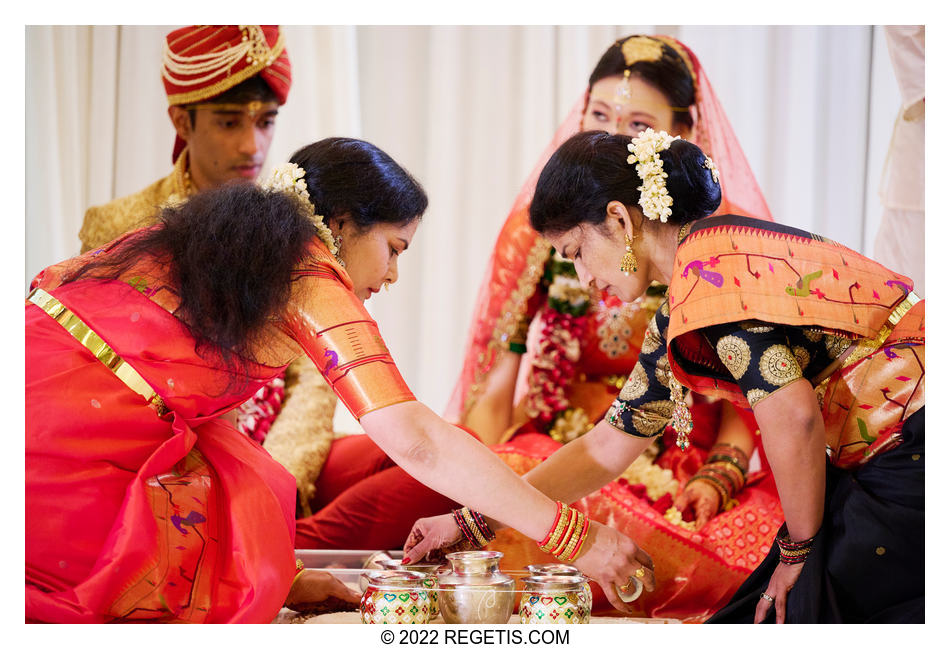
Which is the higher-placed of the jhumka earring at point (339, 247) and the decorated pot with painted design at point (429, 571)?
the jhumka earring at point (339, 247)

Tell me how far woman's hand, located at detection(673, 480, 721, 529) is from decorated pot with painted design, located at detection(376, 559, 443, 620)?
2.69 ft

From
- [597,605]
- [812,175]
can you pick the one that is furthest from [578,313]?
[812,175]

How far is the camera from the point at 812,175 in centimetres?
378

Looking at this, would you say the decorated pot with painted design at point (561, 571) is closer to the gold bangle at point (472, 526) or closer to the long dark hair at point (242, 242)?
the gold bangle at point (472, 526)

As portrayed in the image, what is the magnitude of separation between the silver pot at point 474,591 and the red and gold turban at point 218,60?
191cm

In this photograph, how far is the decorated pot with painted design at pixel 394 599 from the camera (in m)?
1.89

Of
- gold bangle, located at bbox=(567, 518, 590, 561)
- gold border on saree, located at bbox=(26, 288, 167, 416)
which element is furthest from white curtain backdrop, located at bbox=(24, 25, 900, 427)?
gold bangle, located at bbox=(567, 518, 590, 561)

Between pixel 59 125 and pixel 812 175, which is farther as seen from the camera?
pixel 812 175

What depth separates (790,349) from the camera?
1807 millimetres

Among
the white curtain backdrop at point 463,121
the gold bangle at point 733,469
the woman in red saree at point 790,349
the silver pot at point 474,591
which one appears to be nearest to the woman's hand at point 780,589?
the woman in red saree at point 790,349

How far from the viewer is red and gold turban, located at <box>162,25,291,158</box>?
122 inches

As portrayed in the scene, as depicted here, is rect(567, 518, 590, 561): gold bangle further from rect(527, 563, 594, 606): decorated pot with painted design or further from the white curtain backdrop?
the white curtain backdrop
